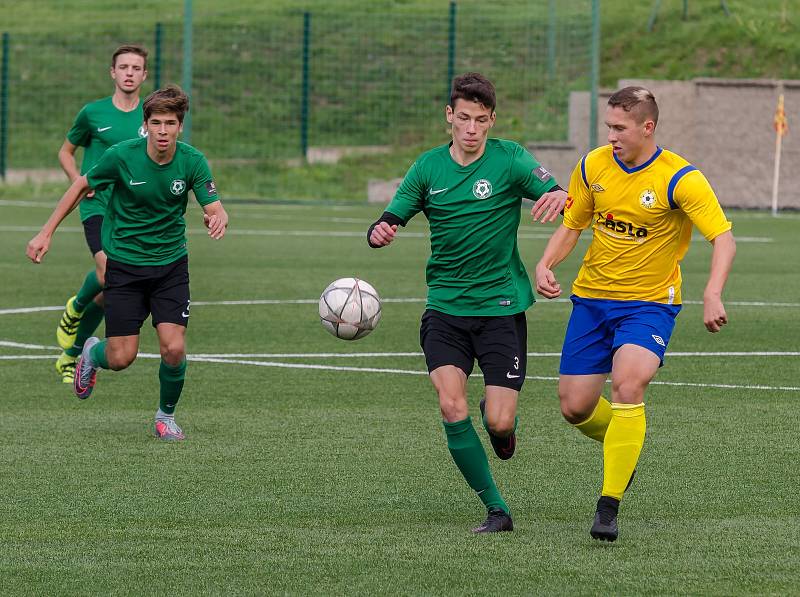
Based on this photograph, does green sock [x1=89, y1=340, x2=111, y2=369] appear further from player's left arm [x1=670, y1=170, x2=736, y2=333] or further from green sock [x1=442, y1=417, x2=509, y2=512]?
player's left arm [x1=670, y1=170, x2=736, y2=333]

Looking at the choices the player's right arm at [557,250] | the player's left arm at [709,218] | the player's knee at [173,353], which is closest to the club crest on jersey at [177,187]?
the player's knee at [173,353]

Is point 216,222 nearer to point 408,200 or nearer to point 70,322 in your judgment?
point 408,200

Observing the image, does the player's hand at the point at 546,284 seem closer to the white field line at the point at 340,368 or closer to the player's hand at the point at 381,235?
the player's hand at the point at 381,235

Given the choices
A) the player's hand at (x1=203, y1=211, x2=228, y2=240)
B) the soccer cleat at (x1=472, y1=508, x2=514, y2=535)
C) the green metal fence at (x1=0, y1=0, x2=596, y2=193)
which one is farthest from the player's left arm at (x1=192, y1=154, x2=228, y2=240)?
the green metal fence at (x1=0, y1=0, x2=596, y2=193)

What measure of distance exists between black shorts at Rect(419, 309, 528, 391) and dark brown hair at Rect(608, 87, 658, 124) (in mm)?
1028

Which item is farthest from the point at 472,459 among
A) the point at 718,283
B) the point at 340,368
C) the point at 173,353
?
the point at 340,368

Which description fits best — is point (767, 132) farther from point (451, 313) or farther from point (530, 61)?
point (451, 313)

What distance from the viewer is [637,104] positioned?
21.6 ft

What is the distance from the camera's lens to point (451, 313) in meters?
6.75

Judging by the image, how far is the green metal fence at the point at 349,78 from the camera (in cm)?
3100

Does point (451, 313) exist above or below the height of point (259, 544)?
above

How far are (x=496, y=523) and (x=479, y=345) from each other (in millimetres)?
841

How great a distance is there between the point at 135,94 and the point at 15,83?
23460 mm

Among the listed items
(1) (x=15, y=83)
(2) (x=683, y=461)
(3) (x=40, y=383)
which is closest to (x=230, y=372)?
(3) (x=40, y=383)
